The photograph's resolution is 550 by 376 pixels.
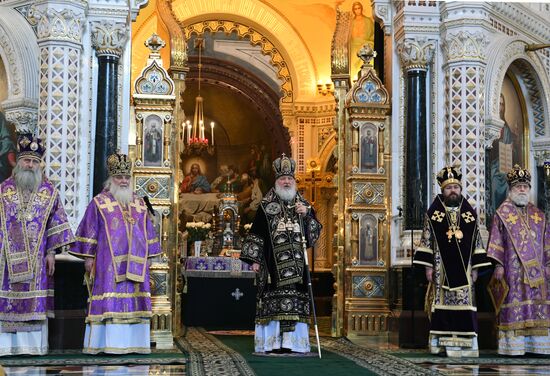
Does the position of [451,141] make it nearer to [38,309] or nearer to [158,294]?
[158,294]

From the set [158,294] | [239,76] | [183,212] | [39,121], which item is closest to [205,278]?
[158,294]

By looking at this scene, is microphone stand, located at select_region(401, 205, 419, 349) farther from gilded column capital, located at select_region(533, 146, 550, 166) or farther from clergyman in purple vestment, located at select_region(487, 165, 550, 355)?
gilded column capital, located at select_region(533, 146, 550, 166)

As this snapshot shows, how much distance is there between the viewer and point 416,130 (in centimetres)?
1205

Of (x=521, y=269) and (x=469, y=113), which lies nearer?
(x=521, y=269)

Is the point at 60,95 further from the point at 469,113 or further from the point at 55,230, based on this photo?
the point at 469,113

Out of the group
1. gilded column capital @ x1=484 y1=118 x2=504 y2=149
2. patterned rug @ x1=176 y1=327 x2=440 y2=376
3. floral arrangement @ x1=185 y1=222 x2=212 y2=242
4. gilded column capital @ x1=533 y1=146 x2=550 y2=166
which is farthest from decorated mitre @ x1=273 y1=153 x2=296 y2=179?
floral arrangement @ x1=185 y1=222 x2=212 y2=242

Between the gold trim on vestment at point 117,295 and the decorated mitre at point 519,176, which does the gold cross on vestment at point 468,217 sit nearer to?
the decorated mitre at point 519,176

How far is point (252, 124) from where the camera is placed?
21078 mm

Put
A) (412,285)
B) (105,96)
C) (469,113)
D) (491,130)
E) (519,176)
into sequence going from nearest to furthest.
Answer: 1. (519,176)
2. (105,96)
3. (412,285)
4. (469,113)
5. (491,130)

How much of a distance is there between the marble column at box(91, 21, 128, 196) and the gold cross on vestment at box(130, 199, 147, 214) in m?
1.37

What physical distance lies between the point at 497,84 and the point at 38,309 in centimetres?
598

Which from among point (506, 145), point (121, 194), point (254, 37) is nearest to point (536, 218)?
point (506, 145)

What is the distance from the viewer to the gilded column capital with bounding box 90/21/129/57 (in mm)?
11430

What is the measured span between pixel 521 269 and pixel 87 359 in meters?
4.25
